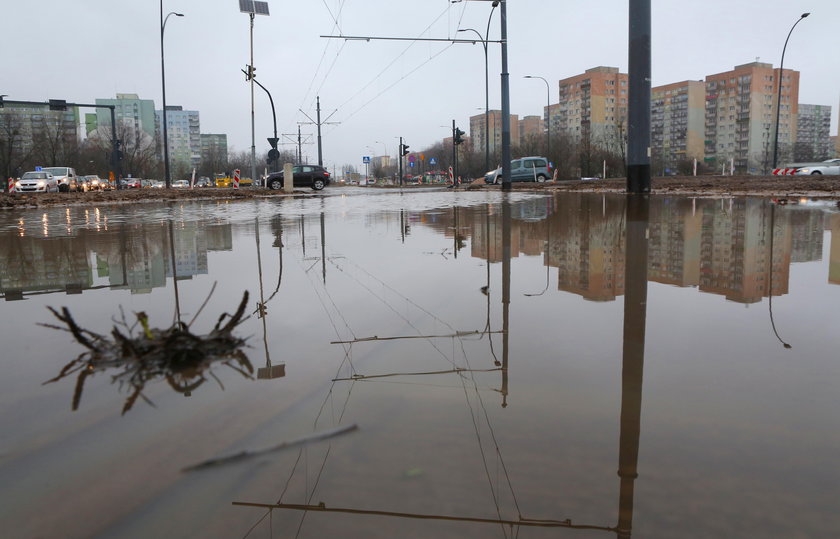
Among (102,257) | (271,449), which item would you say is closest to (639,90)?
(102,257)

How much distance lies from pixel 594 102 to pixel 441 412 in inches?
4511

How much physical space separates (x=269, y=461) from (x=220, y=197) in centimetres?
2448

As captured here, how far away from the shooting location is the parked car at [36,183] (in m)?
35.8

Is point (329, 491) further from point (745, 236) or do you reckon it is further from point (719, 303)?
point (745, 236)

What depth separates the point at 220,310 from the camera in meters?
3.56

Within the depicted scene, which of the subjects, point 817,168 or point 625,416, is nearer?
point 625,416

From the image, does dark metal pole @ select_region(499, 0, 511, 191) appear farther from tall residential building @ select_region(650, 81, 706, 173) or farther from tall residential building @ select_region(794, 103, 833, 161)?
→ tall residential building @ select_region(794, 103, 833, 161)

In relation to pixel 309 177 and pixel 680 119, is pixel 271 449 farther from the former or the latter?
pixel 680 119

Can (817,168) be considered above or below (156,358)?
above

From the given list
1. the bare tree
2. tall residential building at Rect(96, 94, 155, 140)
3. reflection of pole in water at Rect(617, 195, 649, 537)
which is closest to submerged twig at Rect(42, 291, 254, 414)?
reflection of pole in water at Rect(617, 195, 649, 537)

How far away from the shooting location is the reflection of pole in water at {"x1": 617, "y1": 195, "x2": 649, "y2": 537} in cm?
153

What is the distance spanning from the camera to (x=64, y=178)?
130 ft

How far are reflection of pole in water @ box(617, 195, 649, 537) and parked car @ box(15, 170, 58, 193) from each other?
130 ft

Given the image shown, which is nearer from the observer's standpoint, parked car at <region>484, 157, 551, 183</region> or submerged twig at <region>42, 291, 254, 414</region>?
submerged twig at <region>42, 291, 254, 414</region>
